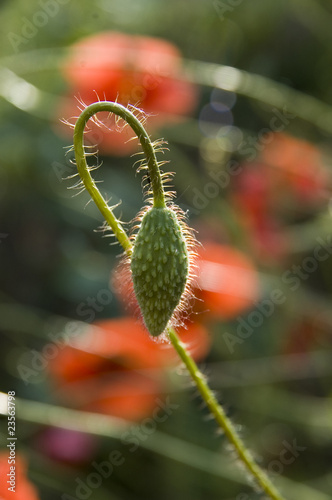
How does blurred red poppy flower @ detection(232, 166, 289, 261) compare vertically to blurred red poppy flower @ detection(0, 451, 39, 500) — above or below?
above

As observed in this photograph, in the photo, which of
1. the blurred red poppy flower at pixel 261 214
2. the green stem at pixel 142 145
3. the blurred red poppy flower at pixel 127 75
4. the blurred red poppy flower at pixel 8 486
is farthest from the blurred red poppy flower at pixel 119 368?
the green stem at pixel 142 145

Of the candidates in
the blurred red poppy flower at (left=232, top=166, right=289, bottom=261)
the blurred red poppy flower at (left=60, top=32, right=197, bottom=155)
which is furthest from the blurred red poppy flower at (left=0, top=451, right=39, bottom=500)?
the blurred red poppy flower at (left=232, top=166, right=289, bottom=261)

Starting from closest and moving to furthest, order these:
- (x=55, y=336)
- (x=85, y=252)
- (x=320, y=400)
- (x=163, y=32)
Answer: (x=55, y=336) < (x=320, y=400) < (x=85, y=252) < (x=163, y=32)

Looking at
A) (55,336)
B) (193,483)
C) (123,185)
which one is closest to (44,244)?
(123,185)

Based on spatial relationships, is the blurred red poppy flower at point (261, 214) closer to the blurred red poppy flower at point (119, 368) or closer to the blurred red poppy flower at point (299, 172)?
the blurred red poppy flower at point (299, 172)

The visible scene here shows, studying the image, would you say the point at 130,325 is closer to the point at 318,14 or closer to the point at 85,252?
the point at 85,252

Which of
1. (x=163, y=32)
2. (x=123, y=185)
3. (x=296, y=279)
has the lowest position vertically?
(x=296, y=279)

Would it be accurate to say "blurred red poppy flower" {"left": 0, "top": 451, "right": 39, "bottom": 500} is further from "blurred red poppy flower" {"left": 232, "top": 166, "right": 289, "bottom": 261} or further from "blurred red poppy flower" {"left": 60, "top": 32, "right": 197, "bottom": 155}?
"blurred red poppy flower" {"left": 232, "top": 166, "right": 289, "bottom": 261}
